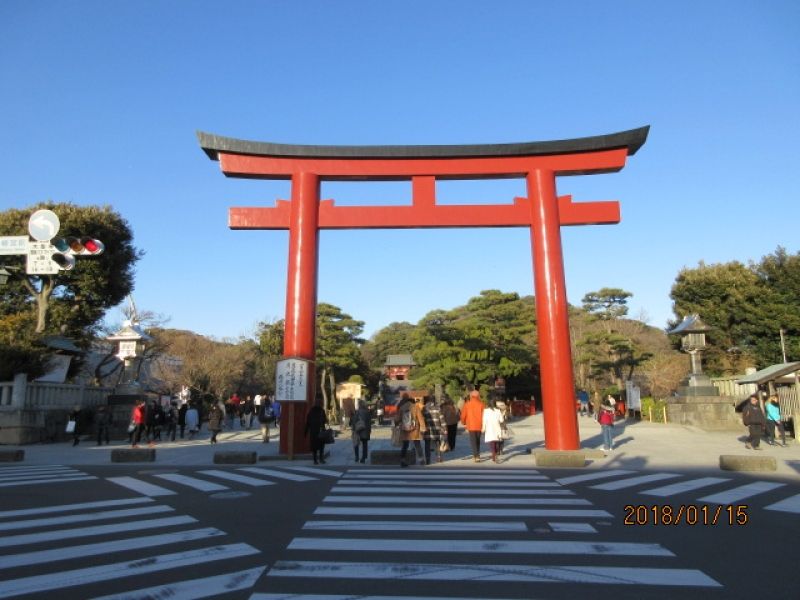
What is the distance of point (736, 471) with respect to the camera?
1102 centimetres

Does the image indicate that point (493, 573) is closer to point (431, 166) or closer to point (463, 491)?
point (463, 491)

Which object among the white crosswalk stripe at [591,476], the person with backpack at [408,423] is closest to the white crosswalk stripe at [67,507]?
the person with backpack at [408,423]

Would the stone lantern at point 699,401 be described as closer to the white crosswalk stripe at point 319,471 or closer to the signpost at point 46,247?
the white crosswalk stripe at point 319,471

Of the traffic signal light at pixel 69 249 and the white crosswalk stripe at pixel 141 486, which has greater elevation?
the traffic signal light at pixel 69 249

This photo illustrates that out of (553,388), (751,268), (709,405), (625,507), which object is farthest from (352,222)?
(751,268)

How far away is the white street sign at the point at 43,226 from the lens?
902 centimetres

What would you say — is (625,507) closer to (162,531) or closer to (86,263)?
(162,531)

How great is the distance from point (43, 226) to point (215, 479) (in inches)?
208

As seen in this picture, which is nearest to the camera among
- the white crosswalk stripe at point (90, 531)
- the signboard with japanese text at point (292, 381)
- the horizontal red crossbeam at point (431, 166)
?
the white crosswalk stripe at point (90, 531)

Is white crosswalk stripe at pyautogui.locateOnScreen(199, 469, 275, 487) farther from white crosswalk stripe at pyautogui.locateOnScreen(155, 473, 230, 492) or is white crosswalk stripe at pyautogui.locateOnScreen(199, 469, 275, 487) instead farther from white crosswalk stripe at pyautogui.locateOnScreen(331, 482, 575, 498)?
white crosswalk stripe at pyautogui.locateOnScreen(331, 482, 575, 498)

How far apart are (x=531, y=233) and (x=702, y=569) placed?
413 inches

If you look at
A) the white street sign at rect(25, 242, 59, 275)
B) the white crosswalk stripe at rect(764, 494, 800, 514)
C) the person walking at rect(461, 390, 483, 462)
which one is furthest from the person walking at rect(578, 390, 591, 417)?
the white street sign at rect(25, 242, 59, 275)
